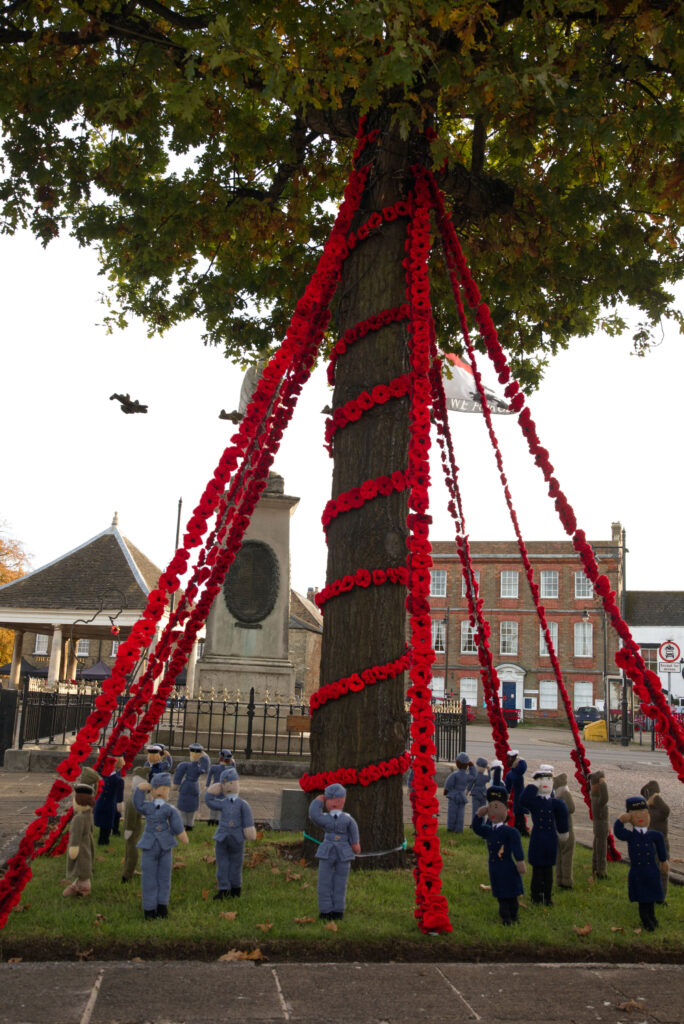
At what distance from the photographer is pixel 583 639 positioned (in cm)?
4753

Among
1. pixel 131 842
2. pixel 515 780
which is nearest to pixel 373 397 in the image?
pixel 515 780

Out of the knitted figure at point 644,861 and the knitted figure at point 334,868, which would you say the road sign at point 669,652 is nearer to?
the knitted figure at point 644,861

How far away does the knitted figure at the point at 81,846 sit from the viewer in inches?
224

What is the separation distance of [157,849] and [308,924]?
3.59ft

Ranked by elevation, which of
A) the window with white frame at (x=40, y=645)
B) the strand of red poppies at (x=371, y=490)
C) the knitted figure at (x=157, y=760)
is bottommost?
the knitted figure at (x=157, y=760)

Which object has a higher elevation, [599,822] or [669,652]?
[669,652]

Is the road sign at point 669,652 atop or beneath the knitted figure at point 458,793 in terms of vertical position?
atop

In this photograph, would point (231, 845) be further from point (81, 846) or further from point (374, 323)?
point (374, 323)

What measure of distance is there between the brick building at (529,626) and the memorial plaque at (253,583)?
33.6 metres

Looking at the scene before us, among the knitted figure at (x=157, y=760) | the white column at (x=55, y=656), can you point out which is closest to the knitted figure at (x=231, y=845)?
the knitted figure at (x=157, y=760)

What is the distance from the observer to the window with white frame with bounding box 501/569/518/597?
163 feet

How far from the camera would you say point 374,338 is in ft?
23.4

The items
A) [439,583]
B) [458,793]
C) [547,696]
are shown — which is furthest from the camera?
[439,583]

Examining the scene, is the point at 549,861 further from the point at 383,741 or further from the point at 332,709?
the point at 332,709
